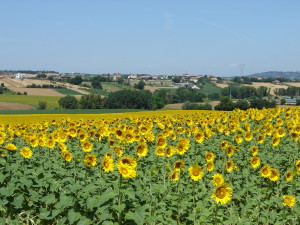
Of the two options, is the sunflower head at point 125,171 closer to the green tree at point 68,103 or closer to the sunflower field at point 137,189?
the sunflower field at point 137,189

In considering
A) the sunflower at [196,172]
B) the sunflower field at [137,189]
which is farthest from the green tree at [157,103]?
the sunflower at [196,172]

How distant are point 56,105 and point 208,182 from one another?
8682cm

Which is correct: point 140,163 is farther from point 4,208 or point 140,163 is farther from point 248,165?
point 4,208

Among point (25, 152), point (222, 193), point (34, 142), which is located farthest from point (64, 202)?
point (34, 142)

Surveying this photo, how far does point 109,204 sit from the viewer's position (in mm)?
5000

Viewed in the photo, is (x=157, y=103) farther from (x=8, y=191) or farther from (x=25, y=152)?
(x=8, y=191)

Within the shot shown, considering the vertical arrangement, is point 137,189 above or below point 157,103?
above

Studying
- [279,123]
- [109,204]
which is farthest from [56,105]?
[109,204]

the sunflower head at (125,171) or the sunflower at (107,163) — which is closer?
the sunflower head at (125,171)

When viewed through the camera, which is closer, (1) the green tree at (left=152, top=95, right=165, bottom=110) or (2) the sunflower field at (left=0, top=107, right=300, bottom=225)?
(2) the sunflower field at (left=0, top=107, right=300, bottom=225)

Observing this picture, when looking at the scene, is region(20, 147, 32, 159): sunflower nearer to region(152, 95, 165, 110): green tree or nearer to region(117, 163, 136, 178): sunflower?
region(117, 163, 136, 178): sunflower

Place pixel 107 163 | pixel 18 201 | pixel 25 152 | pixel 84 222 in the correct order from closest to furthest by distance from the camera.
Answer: pixel 84 222, pixel 107 163, pixel 18 201, pixel 25 152

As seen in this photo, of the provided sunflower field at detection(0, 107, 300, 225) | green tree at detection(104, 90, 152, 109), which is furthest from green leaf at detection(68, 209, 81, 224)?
green tree at detection(104, 90, 152, 109)

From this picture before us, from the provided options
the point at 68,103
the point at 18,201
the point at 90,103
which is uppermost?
the point at 18,201
